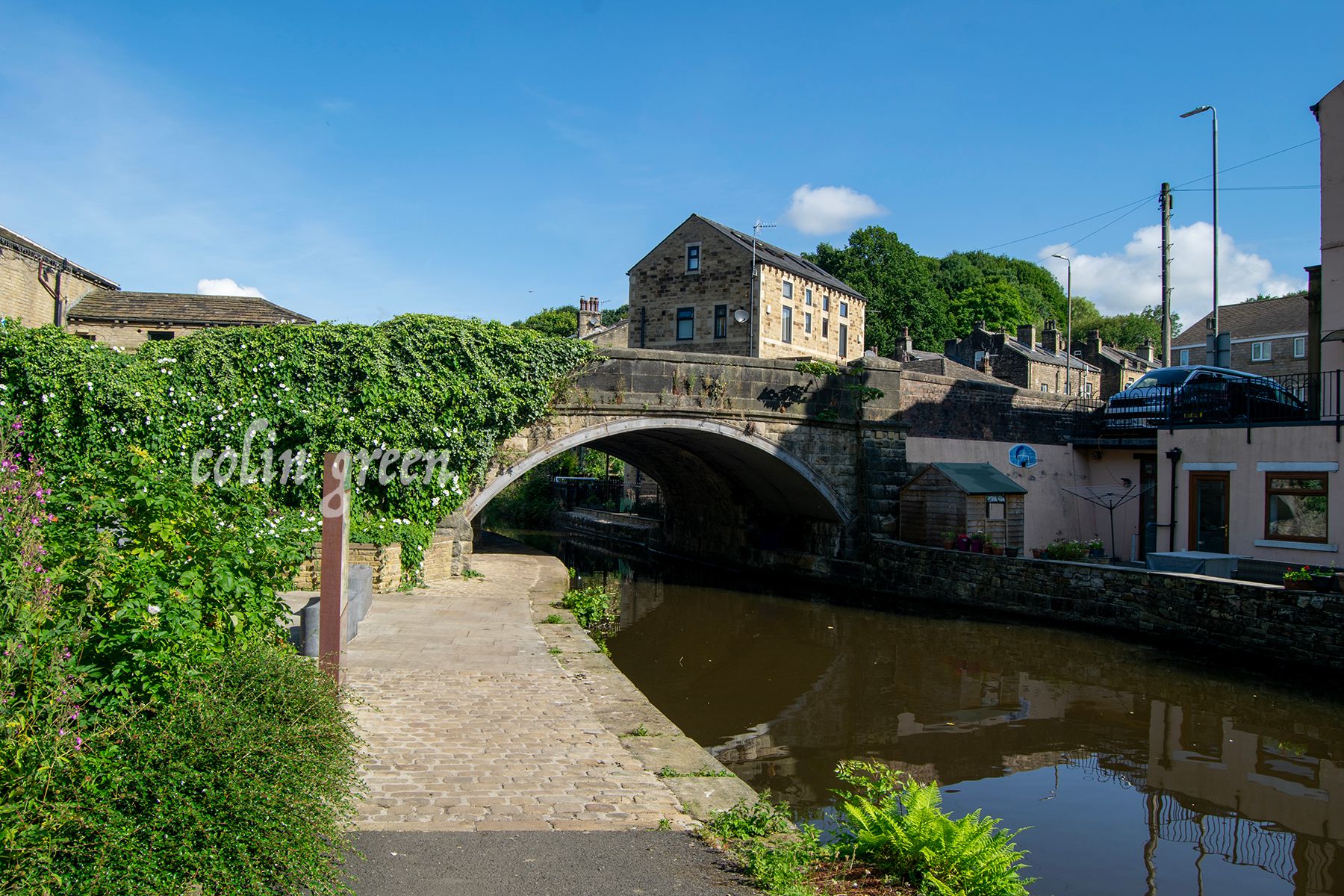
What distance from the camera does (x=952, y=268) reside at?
60281 mm

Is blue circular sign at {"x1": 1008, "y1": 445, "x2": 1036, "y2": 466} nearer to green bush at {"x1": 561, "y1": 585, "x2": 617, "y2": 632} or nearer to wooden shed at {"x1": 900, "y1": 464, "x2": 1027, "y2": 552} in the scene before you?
wooden shed at {"x1": 900, "y1": 464, "x2": 1027, "y2": 552}

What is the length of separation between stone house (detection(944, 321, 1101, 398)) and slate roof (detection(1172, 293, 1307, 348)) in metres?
5.96

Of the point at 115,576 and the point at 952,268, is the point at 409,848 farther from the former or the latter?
the point at 952,268

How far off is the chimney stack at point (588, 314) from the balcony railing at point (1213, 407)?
1007 inches

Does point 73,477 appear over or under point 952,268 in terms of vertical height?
under

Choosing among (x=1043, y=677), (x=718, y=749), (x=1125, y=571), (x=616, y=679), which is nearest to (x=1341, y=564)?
(x=1125, y=571)

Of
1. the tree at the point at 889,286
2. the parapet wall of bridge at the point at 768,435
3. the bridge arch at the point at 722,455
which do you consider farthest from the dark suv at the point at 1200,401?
the tree at the point at 889,286

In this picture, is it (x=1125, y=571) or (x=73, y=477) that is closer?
(x=73, y=477)

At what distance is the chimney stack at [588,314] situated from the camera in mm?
42125

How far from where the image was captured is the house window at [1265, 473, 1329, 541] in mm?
13211

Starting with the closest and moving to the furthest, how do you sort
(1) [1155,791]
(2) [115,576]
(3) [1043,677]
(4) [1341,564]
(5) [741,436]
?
1. (2) [115,576]
2. (1) [1155,791]
3. (3) [1043,677]
4. (4) [1341,564]
5. (5) [741,436]

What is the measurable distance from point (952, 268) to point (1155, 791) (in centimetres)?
5661

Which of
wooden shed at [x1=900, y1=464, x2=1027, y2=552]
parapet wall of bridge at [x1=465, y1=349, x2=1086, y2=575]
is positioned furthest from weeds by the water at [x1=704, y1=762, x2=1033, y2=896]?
wooden shed at [x1=900, y1=464, x2=1027, y2=552]

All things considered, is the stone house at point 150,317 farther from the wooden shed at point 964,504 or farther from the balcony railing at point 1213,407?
the balcony railing at point 1213,407
